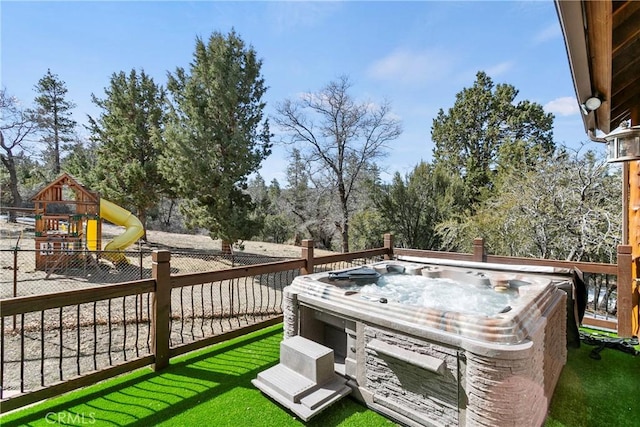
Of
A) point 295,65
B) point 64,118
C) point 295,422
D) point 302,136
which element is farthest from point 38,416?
point 64,118

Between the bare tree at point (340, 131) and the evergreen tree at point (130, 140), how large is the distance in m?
5.48

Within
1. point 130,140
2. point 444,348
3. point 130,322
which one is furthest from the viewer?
point 130,140

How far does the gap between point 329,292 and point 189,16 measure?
5434 mm

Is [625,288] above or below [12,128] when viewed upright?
below

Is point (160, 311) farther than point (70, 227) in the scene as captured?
No

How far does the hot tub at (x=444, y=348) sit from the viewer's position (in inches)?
73.7

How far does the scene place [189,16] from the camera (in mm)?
5328

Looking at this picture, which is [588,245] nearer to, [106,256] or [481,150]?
[481,150]

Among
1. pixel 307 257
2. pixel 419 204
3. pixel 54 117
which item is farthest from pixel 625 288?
pixel 54 117

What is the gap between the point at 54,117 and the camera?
57.3 feet

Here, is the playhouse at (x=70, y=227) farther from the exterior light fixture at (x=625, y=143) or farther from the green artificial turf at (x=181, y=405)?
the exterior light fixture at (x=625, y=143)

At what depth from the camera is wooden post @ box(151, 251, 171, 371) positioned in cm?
308

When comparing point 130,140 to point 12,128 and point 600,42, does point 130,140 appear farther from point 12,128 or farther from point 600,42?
point 600,42

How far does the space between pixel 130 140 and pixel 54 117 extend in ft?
31.1
